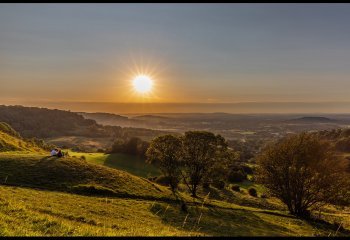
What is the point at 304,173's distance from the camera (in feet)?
175

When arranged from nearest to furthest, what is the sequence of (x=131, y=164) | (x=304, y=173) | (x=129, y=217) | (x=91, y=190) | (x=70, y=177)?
(x=129, y=217)
(x=91, y=190)
(x=70, y=177)
(x=304, y=173)
(x=131, y=164)

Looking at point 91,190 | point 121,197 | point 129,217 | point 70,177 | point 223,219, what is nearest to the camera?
point 129,217

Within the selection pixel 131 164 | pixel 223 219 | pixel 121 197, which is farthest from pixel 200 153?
pixel 131 164

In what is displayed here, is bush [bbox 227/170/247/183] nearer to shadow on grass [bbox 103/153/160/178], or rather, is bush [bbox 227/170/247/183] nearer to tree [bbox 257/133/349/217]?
shadow on grass [bbox 103/153/160/178]

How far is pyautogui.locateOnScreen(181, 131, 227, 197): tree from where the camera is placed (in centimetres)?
5984

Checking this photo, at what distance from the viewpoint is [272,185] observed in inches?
2274

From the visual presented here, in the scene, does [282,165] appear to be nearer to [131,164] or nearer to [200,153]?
[200,153]

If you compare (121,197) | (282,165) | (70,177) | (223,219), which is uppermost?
(282,165)

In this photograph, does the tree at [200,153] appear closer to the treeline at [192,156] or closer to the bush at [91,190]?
the treeline at [192,156]

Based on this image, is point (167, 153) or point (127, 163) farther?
point (127, 163)

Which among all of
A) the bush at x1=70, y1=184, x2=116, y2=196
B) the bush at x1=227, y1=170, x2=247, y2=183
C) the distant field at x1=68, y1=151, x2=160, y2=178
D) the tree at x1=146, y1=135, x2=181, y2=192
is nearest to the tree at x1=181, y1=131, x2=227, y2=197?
the tree at x1=146, y1=135, x2=181, y2=192

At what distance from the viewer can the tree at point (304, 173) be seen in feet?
171

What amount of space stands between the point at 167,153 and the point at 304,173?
22568 mm

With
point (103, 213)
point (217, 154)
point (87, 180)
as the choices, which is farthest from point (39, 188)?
point (217, 154)
